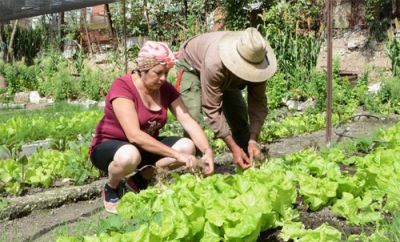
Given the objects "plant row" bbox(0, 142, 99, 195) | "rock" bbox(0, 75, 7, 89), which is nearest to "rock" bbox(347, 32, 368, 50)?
"rock" bbox(0, 75, 7, 89)

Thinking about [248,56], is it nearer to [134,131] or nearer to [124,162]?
[134,131]

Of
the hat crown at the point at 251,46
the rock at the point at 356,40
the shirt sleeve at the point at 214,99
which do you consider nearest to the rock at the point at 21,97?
the rock at the point at 356,40

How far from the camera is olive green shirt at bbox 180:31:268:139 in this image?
388 cm

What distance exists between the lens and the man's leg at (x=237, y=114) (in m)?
4.70

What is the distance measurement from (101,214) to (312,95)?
6229mm

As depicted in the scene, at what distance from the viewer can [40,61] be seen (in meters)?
15.4

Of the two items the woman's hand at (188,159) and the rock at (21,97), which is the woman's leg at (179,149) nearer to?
the woman's hand at (188,159)

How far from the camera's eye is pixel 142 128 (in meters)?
3.93

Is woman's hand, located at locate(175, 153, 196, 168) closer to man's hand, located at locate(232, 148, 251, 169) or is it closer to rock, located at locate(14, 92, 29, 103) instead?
man's hand, located at locate(232, 148, 251, 169)

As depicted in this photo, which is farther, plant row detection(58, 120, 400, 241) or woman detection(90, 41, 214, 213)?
woman detection(90, 41, 214, 213)

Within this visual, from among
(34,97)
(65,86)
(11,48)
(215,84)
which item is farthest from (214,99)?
(11,48)

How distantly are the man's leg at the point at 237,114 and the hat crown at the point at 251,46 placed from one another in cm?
90

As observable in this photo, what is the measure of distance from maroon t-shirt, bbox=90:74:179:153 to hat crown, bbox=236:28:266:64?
596mm

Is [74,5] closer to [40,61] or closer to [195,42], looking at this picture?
[40,61]
